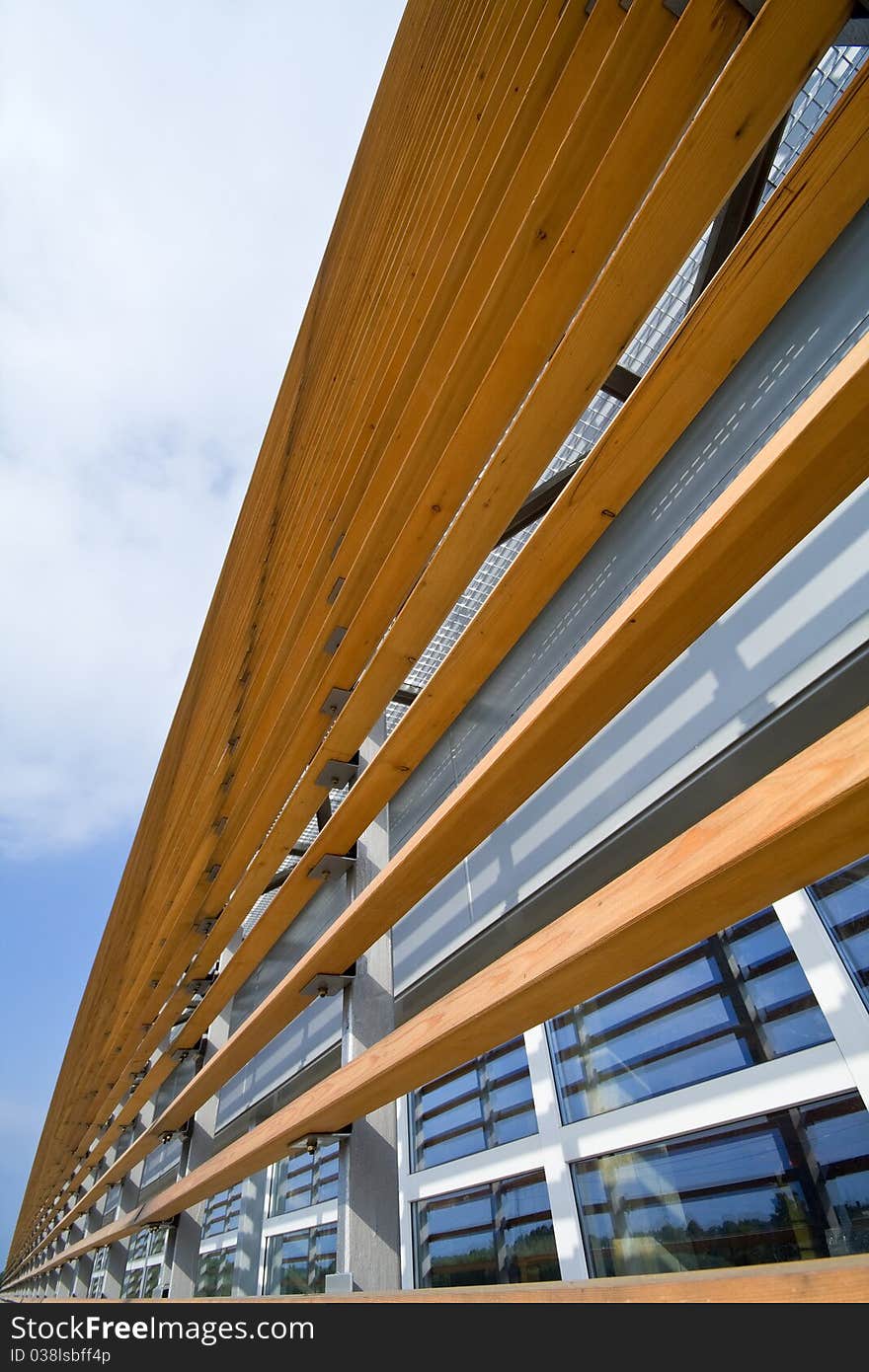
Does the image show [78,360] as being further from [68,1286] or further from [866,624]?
[68,1286]

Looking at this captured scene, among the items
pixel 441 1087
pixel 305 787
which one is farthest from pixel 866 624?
pixel 441 1087

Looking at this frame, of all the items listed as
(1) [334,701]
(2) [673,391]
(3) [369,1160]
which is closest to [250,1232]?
(3) [369,1160]

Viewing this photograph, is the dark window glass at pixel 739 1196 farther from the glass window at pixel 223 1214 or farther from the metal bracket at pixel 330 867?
the glass window at pixel 223 1214

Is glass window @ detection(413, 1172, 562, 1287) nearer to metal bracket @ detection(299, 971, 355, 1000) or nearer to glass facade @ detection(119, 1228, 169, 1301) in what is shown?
glass facade @ detection(119, 1228, 169, 1301)

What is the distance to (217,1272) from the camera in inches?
166

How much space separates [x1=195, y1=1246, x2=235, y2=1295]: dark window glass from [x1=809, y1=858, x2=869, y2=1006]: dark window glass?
388cm

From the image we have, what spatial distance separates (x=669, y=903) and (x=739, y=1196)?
2.27 m

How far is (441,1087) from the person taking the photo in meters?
3.76

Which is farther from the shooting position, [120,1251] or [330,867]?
[120,1251]

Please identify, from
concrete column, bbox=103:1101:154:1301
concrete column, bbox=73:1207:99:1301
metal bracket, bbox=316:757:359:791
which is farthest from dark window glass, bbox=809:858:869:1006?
concrete column, bbox=73:1207:99:1301

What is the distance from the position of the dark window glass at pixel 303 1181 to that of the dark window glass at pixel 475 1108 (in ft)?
1.62

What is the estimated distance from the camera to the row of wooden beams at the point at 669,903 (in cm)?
50

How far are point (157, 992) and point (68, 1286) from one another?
596 cm

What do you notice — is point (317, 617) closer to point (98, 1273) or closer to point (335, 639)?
point (335, 639)
